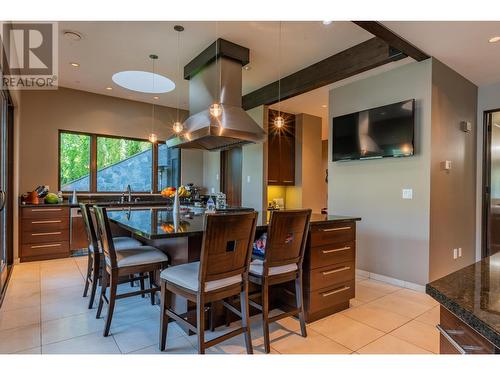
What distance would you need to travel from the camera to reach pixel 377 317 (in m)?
2.63

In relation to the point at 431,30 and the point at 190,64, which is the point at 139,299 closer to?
the point at 190,64

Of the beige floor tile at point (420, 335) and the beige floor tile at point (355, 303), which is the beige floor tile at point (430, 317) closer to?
the beige floor tile at point (420, 335)

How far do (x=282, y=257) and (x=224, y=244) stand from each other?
0.58 m

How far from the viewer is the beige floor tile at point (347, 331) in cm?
219

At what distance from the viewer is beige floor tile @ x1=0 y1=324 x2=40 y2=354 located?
2.07m

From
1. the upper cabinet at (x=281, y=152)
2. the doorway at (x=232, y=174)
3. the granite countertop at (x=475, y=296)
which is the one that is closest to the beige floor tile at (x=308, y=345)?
the granite countertop at (x=475, y=296)

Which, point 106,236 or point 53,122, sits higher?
point 53,122

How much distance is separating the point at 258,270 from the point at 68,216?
402 centimetres

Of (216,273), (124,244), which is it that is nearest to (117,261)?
(124,244)

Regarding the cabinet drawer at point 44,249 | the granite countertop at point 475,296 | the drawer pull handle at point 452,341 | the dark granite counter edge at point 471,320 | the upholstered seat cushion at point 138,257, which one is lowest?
the cabinet drawer at point 44,249

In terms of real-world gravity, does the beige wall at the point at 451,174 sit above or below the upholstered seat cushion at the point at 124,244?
above

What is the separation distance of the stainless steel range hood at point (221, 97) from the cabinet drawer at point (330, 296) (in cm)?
195

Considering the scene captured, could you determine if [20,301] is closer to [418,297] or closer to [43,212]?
[43,212]
